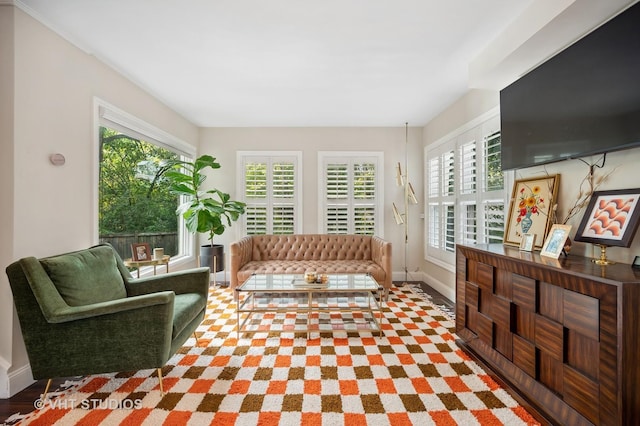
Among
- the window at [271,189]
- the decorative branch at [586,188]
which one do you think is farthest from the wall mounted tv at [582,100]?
the window at [271,189]

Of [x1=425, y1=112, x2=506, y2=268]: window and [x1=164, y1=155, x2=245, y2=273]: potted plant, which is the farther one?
[x1=164, y1=155, x2=245, y2=273]: potted plant

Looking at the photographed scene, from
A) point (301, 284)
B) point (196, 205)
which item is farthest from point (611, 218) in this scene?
point (196, 205)

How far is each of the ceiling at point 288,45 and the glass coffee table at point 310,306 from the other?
7.38 feet

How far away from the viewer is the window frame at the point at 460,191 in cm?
309

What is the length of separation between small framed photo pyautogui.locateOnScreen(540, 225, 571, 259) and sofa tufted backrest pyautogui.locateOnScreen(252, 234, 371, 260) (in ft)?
8.82

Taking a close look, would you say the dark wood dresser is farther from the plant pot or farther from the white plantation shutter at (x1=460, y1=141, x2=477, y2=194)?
the plant pot

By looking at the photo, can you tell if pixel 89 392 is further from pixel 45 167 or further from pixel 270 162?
pixel 270 162

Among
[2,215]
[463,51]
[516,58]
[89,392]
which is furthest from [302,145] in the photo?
[89,392]

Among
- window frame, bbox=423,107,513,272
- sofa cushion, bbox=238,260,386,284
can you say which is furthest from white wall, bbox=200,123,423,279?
sofa cushion, bbox=238,260,386,284

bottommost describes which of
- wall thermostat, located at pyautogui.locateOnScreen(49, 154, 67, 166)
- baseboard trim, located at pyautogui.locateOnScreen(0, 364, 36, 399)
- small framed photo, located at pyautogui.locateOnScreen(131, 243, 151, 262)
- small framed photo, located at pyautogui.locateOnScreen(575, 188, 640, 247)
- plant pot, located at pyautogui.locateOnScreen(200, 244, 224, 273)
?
baseboard trim, located at pyautogui.locateOnScreen(0, 364, 36, 399)

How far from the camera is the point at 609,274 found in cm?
142

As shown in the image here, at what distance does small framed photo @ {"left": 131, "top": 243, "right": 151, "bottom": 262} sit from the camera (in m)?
3.04

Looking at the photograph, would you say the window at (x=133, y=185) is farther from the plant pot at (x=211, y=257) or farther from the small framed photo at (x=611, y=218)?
the small framed photo at (x=611, y=218)

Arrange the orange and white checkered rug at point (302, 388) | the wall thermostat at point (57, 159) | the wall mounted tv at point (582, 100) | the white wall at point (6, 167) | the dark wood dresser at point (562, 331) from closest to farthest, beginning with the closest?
the dark wood dresser at point (562, 331) < the wall mounted tv at point (582, 100) < the orange and white checkered rug at point (302, 388) < the white wall at point (6, 167) < the wall thermostat at point (57, 159)
